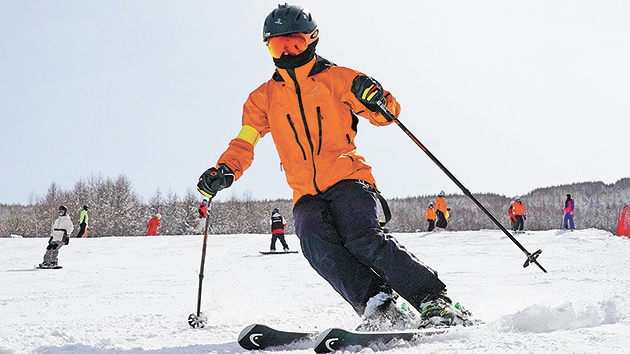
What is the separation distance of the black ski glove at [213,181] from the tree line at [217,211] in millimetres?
35455

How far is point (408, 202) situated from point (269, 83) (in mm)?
94173

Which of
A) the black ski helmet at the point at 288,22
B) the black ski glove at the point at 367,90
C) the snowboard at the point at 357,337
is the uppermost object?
the black ski helmet at the point at 288,22

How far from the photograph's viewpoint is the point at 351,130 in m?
2.85

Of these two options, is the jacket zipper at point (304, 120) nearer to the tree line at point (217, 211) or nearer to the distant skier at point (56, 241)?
the distant skier at point (56, 241)

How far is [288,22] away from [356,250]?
4.64 ft

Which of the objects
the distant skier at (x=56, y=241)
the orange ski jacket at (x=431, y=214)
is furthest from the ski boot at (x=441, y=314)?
the orange ski jacket at (x=431, y=214)

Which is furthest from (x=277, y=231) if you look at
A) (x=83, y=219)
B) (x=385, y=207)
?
(x=83, y=219)

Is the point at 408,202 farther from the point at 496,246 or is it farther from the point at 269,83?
the point at 269,83

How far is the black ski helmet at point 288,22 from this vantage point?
286 cm

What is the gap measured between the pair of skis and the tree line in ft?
119

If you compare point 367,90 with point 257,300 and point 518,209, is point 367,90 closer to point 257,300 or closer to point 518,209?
point 257,300

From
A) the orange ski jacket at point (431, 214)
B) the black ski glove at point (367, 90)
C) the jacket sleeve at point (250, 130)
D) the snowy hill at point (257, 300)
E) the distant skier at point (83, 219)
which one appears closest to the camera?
the snowy hill at point (257, 300)

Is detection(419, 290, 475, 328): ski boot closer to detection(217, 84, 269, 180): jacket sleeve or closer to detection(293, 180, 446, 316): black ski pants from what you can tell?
detection(293, 180, 446, 316): black ski pants

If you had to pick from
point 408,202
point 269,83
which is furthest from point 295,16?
point 408,202
